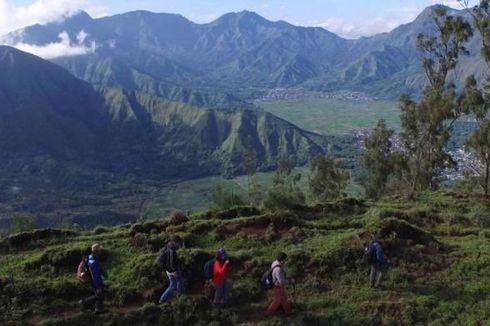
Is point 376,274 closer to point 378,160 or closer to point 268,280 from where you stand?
point 268,280

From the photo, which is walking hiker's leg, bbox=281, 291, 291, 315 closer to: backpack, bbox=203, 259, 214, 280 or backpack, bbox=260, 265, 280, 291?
backpack, bbox=260, 265, 280, 291

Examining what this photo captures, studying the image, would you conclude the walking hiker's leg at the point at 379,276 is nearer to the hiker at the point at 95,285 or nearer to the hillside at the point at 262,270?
the hillside at the point at 262,270

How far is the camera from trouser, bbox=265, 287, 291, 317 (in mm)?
19656

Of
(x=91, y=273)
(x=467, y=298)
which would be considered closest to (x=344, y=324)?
(x=467, y=298)

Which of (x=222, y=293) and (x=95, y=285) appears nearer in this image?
(x=95, y=285)

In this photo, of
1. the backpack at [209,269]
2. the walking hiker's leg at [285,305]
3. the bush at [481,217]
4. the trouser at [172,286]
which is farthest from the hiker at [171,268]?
the bush at [481,217]

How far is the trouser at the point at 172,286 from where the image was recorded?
20472 millimetres

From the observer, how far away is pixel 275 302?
1972cm

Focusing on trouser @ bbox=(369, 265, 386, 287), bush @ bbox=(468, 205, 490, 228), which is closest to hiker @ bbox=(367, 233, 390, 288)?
trouser @ bbox=(369, 265, 386, 287)

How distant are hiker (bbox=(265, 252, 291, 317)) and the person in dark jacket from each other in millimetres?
3694

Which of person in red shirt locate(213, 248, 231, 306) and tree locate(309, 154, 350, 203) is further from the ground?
person in red shirt locate(213, 248, 231, 306)

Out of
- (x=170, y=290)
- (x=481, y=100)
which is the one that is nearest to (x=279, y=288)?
(x=170, y=290)

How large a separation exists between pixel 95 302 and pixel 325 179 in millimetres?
63222

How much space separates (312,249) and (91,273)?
9.66m
